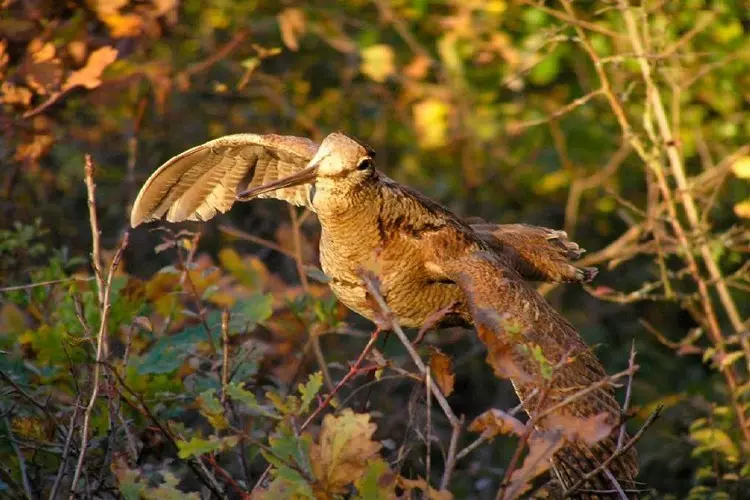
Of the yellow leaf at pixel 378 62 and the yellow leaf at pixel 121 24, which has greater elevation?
the yellow leaf at pixel 121 24

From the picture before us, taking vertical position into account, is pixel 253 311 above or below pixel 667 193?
below

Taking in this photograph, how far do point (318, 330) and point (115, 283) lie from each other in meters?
0.84

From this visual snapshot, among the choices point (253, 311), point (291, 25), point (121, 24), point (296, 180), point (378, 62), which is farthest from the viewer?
point (378, 62)

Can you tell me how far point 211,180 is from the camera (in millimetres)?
5812

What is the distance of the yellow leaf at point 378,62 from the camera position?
967cm

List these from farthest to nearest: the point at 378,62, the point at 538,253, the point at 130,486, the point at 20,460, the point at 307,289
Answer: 1. the point at 378,62
2. the point at 307,289
3. the point at 538,253
4. the point at 20,460
5. the point at 130,486

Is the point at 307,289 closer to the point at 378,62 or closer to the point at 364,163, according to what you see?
the point at 364,163

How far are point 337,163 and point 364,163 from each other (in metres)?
0.10

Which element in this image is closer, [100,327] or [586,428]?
[586,428]

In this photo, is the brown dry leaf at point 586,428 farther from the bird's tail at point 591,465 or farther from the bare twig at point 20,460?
the bare twig at point 20,460

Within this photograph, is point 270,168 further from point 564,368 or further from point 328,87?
point 328,87

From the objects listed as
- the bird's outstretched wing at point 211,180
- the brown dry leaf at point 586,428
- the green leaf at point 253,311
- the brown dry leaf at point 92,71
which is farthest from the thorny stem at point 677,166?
the brown dry leaf at point 586,428

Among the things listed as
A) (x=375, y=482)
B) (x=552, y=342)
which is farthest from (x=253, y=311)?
(x=375, y=482)

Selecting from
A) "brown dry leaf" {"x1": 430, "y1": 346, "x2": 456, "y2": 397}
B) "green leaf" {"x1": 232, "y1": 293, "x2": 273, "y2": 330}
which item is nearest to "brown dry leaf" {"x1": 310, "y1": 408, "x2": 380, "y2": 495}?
"brown dry leaf" {"x1": 430, "y1": 346, "x2": 456, "y2": 397}
